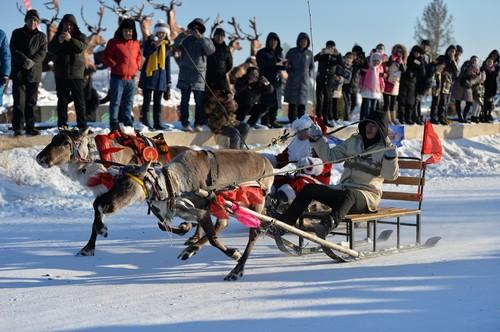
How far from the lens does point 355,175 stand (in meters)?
8.66

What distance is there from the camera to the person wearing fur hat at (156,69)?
45.9 feet

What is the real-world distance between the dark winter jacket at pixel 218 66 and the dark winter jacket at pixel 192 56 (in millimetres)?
374

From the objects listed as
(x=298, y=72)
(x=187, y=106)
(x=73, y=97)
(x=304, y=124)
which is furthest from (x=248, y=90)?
(x=304, y=124)

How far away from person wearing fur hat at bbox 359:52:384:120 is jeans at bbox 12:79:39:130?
768cm

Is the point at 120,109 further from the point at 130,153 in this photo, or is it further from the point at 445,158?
the point at 445,158

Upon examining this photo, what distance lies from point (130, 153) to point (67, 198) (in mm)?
3593

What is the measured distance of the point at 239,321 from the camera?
5.97 metres

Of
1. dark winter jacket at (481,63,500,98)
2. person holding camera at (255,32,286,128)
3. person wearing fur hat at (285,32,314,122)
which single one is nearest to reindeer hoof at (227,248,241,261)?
person holding camera at (255,32,286,128)

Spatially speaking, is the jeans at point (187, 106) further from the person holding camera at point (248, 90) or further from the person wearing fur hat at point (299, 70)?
the person wearing fur hat at point (299, 70)

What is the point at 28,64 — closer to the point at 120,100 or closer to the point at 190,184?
the point at 120,100

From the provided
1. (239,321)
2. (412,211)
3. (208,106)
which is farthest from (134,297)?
(208,106)

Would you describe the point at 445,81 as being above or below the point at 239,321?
above

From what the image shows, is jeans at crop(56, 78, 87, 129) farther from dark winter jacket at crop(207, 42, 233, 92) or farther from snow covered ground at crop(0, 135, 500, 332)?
dark winter jacket at crop(207, 42, 233, 92)

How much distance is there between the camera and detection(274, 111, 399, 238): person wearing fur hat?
8.23 meters
